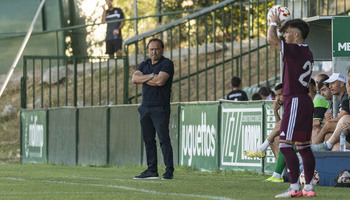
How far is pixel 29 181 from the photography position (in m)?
12.8

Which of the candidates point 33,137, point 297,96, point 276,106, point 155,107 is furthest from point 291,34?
point 33,137

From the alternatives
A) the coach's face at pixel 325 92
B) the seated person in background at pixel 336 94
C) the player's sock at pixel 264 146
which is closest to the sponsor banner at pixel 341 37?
the seated person in background at pixel 336 94

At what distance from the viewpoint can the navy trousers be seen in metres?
13.3

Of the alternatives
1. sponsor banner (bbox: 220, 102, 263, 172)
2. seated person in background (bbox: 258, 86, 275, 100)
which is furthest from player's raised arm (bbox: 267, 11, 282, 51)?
seated person in background (bbox: 258, 86, 275, 100)

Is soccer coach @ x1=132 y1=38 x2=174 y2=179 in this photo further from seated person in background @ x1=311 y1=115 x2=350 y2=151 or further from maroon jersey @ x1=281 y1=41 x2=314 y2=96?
maroon jersey @ x1=281 y1=41 x2=314 y2=96

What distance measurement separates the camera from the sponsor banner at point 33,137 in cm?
2241

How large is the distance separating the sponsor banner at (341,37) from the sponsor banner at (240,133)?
2072 millimetres

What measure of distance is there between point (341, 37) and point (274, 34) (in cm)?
383

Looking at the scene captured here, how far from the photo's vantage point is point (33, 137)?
23016mm

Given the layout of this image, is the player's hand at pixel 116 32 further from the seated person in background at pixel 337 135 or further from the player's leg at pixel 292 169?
the player's leg at pixel 292 169

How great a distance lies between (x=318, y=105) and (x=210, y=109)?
287 centimetres

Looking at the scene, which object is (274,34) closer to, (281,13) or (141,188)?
(281,13)

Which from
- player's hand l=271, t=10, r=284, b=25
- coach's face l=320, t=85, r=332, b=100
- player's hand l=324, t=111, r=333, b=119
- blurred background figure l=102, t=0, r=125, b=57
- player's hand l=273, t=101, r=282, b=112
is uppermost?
blurred background figure l=102, t=0, r=125, b=57

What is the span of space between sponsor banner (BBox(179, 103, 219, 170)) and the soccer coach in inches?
114
